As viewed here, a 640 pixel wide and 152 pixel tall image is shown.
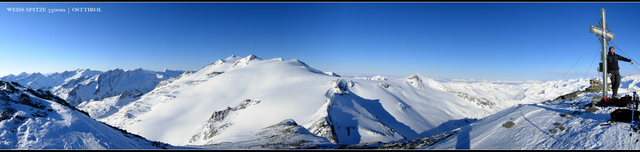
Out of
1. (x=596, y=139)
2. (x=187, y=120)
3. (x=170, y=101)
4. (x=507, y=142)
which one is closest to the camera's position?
(x=596, y=139)

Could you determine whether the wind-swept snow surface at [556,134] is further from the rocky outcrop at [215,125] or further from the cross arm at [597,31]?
the rocky outcrop at [215,125]

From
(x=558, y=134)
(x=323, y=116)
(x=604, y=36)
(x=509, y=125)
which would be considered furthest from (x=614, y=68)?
(x=323, y=116)

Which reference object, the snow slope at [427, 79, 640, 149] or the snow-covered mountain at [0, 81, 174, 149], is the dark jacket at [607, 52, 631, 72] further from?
the snow-covered mountain at [0, 81, 174, 149]

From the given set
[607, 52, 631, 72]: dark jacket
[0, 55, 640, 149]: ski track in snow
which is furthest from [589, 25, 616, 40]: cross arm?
[0, 55, 640, 149]: ski track in snow

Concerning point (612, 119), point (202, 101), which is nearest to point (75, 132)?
point (612, 119)

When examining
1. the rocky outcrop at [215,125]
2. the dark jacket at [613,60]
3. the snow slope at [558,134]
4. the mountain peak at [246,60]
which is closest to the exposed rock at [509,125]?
the snow slope at [558,134]

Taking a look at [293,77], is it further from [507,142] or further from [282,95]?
[507,142]
